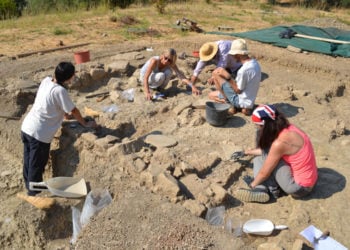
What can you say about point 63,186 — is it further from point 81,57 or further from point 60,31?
point 60,31

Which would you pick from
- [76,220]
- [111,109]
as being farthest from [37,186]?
[111,109]

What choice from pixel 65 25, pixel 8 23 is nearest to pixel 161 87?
pixel 65 25

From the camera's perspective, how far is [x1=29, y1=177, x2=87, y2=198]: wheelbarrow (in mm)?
3674

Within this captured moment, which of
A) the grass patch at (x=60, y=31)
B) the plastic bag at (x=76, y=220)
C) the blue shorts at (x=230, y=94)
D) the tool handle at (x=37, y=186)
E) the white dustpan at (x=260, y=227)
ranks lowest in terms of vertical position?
the plastic bag at (x=76, y=220)

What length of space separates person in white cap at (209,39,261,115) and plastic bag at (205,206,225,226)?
215 cm

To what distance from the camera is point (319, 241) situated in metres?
3.01

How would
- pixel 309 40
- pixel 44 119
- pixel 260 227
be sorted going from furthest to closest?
pixel 309 40, pixel 44 119, pixel 260 227

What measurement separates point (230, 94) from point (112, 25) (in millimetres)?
7176

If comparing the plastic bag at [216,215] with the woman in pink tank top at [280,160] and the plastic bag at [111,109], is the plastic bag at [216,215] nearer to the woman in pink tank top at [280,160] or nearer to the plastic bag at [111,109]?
the woman in pink tank top at [280,160]

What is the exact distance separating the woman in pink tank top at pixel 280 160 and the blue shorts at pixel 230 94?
1663mm

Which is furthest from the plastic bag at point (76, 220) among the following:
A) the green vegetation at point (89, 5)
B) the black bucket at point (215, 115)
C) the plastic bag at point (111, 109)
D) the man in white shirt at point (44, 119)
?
the green vegetation at point (89, 5)

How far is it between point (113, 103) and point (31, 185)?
216cm

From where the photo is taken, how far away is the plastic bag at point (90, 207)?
3326 mm

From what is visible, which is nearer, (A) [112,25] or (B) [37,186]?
(B) [37,186]
